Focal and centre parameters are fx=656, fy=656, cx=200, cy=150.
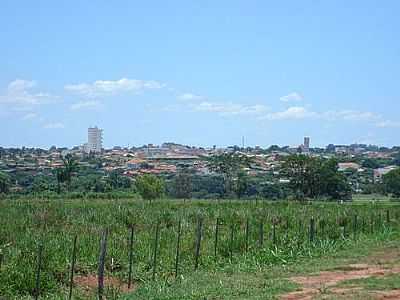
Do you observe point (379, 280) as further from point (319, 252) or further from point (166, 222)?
point (166, 222)

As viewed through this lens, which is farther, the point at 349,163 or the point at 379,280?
the point at 349,163

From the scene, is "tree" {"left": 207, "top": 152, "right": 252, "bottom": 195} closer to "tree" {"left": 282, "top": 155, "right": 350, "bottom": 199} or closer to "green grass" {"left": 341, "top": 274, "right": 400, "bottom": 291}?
"tree" {"left": 282, "top": 155, "right": 350, "bottom": 199}

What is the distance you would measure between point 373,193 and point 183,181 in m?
20.2

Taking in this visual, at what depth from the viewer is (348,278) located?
12227mm

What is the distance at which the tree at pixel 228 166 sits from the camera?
233 ft

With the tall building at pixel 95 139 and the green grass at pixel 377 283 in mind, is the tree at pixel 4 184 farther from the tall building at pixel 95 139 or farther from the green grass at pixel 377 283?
the tall building at pixel 95 139

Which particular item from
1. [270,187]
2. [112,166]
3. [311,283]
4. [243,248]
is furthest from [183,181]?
[311,283]

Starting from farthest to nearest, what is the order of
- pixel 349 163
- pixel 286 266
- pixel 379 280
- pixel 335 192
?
pixel 349 163 < pixel 335 192 < pixel 286 266 < pixel 379 280

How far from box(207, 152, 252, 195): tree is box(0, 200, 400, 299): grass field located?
1833 inches

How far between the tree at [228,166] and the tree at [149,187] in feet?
47.1

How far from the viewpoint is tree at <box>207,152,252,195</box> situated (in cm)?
7094

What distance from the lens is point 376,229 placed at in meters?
23.7

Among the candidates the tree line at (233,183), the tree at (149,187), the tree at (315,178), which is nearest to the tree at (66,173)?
the tree line at (233,183)

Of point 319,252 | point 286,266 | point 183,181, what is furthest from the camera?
point 183,181
